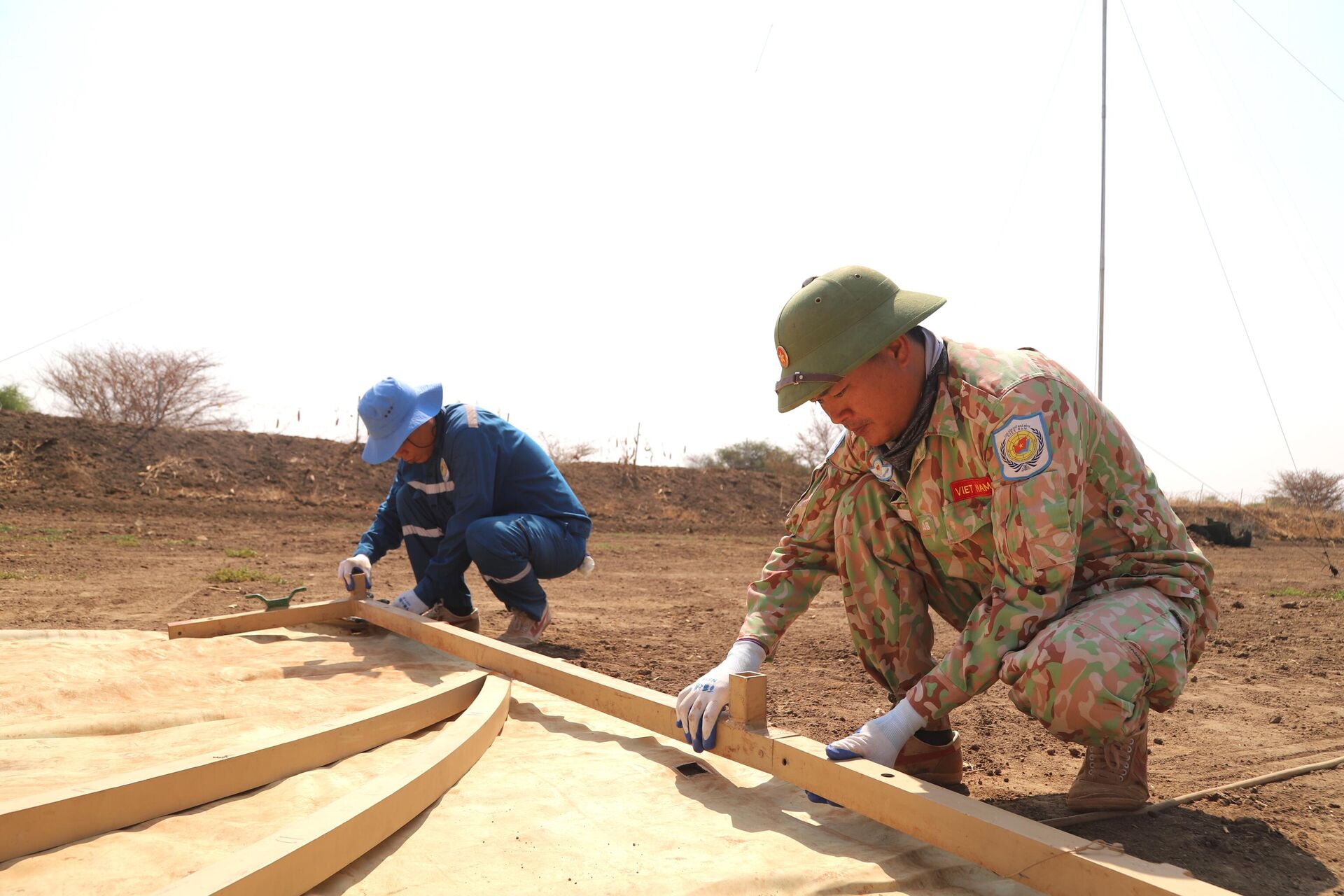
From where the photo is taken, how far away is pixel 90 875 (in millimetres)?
1516

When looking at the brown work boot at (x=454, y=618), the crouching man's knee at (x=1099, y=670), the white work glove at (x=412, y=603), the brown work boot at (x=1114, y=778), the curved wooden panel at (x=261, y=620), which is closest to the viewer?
the crouching man's knee at (x=1099, y=670)

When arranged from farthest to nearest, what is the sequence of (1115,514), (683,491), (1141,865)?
(683,491) → (1115,514) → (1141,865)

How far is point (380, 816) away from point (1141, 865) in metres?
1.31

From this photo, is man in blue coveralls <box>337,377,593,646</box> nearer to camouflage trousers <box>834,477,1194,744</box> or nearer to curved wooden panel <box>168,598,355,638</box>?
curved wooden panel <box>168,598,355,638</box>

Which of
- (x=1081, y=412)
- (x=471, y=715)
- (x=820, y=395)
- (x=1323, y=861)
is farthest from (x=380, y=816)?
(x=1323, y=861)

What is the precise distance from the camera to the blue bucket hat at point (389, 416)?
13.6ft

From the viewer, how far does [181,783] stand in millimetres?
1811

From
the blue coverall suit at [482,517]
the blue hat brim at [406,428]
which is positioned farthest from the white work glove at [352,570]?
the blue hat brim at [406,428]

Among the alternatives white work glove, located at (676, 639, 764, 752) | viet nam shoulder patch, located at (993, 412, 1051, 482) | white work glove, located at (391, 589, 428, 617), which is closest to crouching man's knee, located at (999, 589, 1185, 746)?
viet nam shoulder patch, located at (993, 412, 1051, 482)

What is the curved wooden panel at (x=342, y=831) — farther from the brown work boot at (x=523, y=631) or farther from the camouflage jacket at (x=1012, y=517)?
the brown work boot at (x=523, y=631)

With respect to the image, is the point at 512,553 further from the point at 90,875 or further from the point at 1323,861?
the point at 1323,861

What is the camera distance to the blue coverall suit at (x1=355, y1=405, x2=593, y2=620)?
4.17 meters

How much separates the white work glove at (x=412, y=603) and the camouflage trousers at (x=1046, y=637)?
228cm

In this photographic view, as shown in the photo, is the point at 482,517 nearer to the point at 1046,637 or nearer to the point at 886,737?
the point at 886,737
